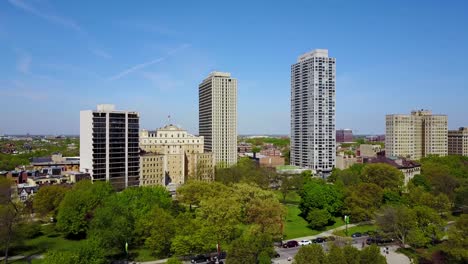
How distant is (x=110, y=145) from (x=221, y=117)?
59674 millimetres

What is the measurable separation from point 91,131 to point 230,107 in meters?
→ 65.5

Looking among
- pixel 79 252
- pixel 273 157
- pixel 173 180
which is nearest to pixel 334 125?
pixel 273 157

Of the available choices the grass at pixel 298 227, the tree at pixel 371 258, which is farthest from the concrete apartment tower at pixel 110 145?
the tree at pixel 371 258

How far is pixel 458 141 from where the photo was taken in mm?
169375

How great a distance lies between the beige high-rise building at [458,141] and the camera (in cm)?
16712

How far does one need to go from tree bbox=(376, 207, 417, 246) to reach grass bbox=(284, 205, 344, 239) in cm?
1297

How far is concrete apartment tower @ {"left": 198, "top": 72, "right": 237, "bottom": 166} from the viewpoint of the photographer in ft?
478

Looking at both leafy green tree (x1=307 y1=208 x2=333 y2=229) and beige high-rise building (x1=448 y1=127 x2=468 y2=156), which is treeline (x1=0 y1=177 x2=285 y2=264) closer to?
leafy green tree (x1=307 y1=208 x2=333 y2=229)

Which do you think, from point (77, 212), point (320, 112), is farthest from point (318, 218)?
point (320, 112)

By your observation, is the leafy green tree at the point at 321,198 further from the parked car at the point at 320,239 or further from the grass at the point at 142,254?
the grass at the point at 142,254

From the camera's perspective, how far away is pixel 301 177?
10912 cm

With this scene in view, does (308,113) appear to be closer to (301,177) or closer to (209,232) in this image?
(301,177)

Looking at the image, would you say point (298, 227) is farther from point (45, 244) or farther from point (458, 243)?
point (45, 244)

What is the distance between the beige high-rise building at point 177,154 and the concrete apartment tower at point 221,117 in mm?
20334
